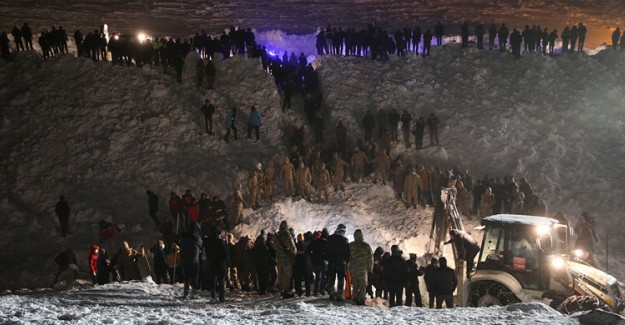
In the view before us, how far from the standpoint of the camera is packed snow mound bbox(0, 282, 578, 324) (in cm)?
902

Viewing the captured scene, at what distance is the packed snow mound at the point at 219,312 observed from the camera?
355 inches

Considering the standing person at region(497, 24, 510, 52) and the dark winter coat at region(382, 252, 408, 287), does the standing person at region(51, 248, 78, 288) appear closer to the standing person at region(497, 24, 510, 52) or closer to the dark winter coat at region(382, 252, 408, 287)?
the dark winter coat at region(382, 252, 408, 287)

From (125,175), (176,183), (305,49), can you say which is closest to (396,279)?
(176,183)

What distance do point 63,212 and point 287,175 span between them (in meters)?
6.45

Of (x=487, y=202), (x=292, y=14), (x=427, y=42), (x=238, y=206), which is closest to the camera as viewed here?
(x=238, y=206)

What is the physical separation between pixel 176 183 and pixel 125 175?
175 cm

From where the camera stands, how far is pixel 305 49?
1236 inches

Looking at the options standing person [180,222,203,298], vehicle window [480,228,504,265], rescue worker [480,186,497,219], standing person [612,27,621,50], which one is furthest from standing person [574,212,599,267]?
standing person [612,27,621,50]

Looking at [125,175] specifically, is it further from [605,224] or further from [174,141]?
[605,224]

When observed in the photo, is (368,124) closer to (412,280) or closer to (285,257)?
(285,257)

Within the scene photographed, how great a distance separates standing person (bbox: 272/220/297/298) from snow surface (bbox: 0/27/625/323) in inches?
214

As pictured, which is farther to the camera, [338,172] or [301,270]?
[338,172]

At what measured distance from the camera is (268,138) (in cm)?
2283

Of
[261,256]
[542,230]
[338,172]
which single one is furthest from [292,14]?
[542,230]
